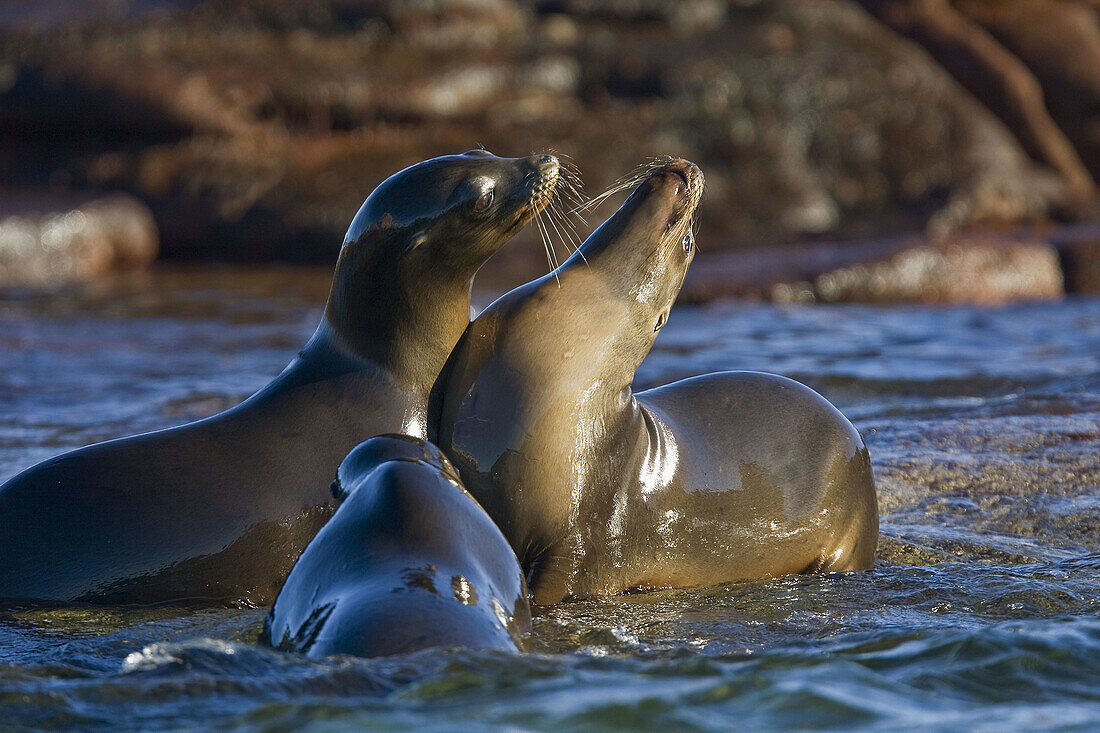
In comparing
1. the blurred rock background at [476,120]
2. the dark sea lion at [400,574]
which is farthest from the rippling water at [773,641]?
the blurred rock background at [476,120]

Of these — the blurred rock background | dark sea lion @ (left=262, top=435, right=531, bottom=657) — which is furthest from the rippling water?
the blurred rock background

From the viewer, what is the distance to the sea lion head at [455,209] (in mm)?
4992

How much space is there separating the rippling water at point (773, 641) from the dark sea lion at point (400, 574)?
0.32ft

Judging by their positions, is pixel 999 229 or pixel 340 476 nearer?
pixel 340 476

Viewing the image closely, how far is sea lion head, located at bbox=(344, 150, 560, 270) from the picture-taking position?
16.4 ft

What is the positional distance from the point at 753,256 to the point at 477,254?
9132 mm

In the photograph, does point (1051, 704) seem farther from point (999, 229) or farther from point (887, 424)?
point (999, 229)

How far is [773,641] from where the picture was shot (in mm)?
3877

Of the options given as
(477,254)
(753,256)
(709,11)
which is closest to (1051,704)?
(477,254)

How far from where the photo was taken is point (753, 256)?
1393cm

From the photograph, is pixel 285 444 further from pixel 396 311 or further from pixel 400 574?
pixel 400 574

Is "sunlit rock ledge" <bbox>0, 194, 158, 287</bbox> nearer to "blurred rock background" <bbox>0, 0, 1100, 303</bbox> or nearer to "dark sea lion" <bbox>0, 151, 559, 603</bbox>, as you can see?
"blurred rock background" <bbox>0, 0, 1100, 303</bbox>

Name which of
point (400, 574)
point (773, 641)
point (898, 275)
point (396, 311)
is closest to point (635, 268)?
point (396, 311)

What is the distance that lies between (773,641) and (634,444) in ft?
2.98
